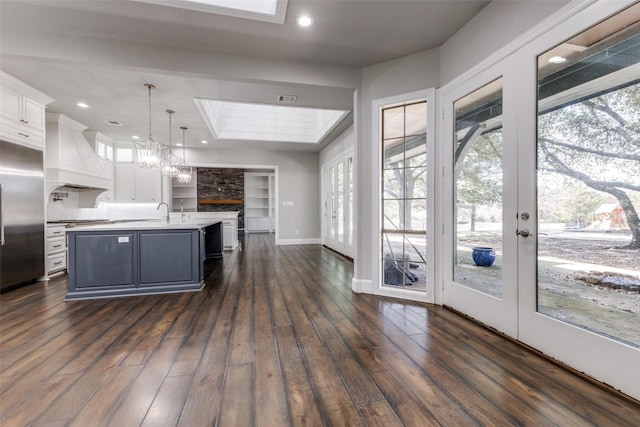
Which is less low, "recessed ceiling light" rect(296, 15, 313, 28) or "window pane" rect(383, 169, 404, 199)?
"recessed ceiling light" rect(296, 15, 313, 28)

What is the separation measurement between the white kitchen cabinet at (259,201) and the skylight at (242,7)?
921 cm

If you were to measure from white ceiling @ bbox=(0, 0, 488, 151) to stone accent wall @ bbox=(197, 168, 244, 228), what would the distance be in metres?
7.12

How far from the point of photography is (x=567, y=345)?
68.6 inches

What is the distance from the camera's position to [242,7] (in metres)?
2.32

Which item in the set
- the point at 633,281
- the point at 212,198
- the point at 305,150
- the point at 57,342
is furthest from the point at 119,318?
the point at 212,198

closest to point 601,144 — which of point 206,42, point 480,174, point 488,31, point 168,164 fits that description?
point 480,174

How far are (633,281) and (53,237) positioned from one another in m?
6.30

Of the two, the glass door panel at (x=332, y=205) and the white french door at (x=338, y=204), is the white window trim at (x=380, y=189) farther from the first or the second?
the glass door panel at (x=332, y=205)

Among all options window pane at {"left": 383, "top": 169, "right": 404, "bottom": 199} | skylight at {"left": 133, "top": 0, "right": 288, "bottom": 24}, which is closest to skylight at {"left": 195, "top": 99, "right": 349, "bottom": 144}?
window pane at {"left": 383, "top": 169, "right": 404, "bottom": 199}

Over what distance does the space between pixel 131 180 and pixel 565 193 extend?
25.8 ft

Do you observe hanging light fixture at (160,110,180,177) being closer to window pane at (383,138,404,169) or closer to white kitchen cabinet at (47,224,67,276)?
white kitchen cabinet at (47,224,67,276)

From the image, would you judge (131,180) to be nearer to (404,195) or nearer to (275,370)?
(404,195)

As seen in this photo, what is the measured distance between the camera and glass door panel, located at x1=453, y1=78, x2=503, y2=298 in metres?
2.31

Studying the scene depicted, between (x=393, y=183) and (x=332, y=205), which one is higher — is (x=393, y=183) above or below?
above
